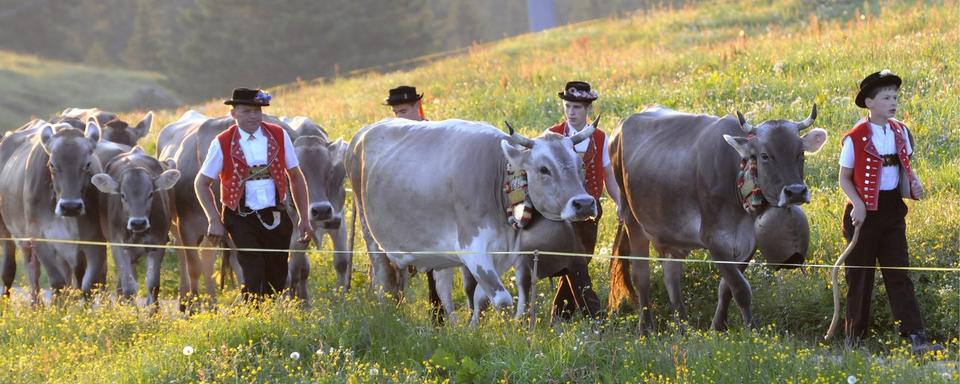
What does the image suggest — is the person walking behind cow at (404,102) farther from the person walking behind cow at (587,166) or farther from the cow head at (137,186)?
the person walking behind cow at (587,166)

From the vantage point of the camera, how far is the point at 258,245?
10422mm

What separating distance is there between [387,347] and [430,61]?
986 inches

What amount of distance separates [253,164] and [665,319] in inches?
161

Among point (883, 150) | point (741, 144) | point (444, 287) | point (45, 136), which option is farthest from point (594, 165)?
point (45, 136)

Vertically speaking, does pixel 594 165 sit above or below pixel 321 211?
above

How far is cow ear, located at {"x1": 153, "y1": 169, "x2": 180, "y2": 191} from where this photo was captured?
1211 cm

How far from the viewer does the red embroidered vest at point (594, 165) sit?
33.3 feet

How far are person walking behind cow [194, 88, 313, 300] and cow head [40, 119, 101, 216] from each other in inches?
96.3

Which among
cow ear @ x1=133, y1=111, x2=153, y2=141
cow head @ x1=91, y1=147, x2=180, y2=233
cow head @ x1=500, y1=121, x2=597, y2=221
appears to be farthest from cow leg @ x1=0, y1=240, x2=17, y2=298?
cow head @ x1=500, y1=121, x2=597, y2=221

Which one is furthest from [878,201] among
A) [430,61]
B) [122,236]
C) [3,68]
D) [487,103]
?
[3,68]

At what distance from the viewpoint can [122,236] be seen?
12.6 m

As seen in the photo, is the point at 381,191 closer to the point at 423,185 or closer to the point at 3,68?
the point at 423,185

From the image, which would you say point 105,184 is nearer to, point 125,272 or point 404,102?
point 125,272

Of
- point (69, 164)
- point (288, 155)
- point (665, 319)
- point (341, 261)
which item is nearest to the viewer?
point (288, 155)
